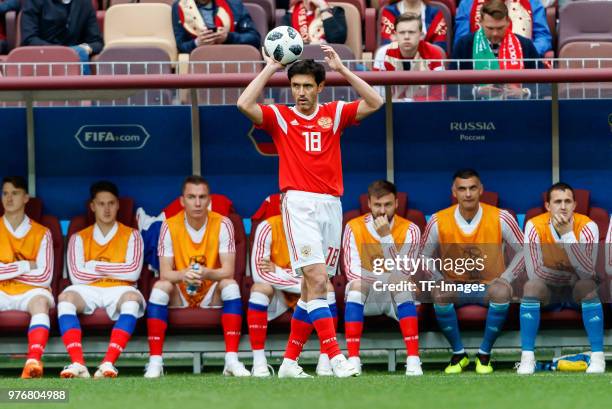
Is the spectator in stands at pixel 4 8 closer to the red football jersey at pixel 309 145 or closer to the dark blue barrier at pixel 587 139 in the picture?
the red football jersey at pixel 309 145

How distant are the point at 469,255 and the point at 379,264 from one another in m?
0.72

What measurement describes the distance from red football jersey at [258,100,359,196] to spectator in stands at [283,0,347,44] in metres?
3.01

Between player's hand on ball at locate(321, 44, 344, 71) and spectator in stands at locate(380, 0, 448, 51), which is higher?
spectator in stands at locate(380, 0, 448, 51)

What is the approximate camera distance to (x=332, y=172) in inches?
355

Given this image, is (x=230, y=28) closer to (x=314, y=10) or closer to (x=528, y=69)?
(x=314, y=10)

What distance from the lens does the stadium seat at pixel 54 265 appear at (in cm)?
Answer: 1034

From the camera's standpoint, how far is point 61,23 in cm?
1270

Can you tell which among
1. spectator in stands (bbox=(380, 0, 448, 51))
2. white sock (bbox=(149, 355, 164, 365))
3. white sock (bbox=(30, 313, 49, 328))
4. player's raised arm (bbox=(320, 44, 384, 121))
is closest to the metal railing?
spectator in stands (bbox=(380, 0, 448, 51))

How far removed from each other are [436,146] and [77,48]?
3.32 meters

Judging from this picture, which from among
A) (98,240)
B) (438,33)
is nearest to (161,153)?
(98,240)

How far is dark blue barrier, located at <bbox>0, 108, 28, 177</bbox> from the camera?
11.4 meters

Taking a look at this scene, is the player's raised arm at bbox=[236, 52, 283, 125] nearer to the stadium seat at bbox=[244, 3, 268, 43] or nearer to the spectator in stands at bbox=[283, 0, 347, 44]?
the spectator in stands at bbox=[283, 0, 347, 44]

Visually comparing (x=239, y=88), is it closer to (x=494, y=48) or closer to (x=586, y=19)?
(x=494, y=48)

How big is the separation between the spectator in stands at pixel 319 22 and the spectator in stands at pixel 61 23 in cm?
181
